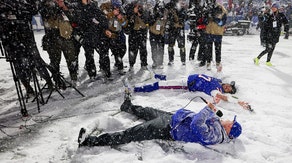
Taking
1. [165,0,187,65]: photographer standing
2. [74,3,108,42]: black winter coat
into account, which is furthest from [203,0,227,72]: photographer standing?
[74,3,108,42]: black winter coat

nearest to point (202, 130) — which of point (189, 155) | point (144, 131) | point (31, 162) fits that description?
point (189, 155)

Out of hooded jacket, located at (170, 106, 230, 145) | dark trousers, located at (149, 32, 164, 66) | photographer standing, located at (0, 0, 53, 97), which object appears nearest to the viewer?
hooded jacket, located at (170, 106, 230, 145)

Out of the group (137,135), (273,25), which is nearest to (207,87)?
(137,135)

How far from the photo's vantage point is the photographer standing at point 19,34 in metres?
3.95

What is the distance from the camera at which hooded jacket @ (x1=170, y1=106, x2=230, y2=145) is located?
3.09m

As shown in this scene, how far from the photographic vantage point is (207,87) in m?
4.88

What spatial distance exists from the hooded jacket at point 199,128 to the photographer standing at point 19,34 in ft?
9.55

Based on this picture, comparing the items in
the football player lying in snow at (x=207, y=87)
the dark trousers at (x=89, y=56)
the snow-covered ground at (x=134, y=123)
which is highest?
the dark trousers at (x=89, y=56)

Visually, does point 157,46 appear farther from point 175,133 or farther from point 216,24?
point 175,133

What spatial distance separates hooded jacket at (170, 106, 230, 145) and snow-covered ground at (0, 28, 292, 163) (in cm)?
15

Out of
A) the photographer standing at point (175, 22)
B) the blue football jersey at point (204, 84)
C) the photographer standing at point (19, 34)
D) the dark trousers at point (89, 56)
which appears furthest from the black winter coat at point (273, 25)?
the photographer standing at point (19, 34)

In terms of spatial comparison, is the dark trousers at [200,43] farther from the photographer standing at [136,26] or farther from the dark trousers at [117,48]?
the dark trousers at [117,48]

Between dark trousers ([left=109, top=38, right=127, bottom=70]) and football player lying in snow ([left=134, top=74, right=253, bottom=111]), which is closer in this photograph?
football player lying in snow ([left=134, top=74, right=253, bottom=111])

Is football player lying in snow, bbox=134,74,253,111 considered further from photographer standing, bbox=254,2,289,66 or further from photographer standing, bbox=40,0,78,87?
photographer standing, bbox=254,2,289,66
